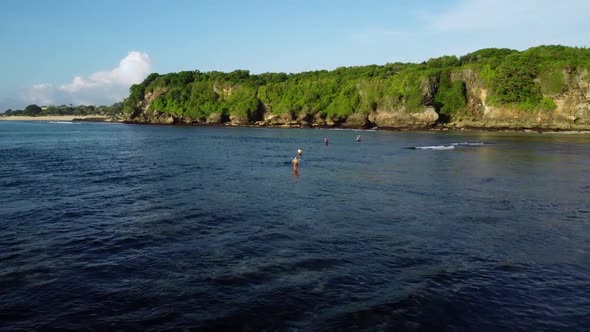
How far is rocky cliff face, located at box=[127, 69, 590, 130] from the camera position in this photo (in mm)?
103688

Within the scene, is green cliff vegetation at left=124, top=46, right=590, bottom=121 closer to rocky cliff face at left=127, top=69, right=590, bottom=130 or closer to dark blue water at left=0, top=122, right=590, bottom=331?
rocky cliff face at left=127, top=69, right=590, bottom=130

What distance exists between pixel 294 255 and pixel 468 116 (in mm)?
124636

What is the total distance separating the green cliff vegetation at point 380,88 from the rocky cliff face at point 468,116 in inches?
30.8

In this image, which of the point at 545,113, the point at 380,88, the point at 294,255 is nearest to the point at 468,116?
the point at 545,113

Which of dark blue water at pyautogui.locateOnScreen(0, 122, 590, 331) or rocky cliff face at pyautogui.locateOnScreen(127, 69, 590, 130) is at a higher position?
rocky cliff face at pyautogui.locateOnScreen(127, 69, 590, 130)

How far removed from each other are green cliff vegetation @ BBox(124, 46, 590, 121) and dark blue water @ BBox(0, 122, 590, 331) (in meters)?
92.6

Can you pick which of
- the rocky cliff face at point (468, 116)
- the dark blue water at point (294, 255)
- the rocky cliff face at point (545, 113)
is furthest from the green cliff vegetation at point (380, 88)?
the dark blue water at point (294, 255)


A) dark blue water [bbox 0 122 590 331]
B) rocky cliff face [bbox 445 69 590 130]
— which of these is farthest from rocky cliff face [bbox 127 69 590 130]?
dark blue water [bbox 0 122 590 331]

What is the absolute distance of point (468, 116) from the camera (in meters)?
126

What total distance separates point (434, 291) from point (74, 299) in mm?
10379

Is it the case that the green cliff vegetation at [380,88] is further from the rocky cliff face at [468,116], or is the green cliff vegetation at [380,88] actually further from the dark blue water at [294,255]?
the dark blue water at [294,255]

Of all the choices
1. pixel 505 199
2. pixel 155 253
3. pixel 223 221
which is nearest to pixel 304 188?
pixel 223 221

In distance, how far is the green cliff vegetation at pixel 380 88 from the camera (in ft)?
364

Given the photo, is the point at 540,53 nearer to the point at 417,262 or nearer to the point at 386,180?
the point at 386,180
